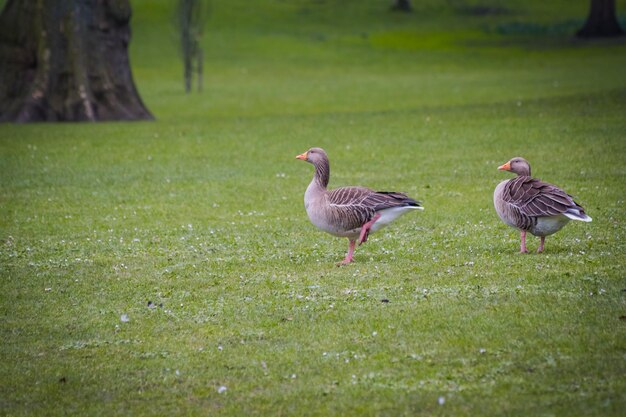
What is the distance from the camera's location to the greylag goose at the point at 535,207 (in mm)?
11227

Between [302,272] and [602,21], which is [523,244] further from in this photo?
[602,21]

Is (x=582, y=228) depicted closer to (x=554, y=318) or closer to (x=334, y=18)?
(x=554, y=318)

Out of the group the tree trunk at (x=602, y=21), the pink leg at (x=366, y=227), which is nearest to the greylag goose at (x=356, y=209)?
the pink leg at (x=366, y=227)

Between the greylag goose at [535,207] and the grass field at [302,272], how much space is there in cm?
43

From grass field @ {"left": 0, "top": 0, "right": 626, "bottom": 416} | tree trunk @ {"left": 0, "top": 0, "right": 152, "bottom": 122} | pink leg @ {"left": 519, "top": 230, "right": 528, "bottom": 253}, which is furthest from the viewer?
tree trunk @ {"left": 0, "top": 0, "right": 152, "bottom": 122}

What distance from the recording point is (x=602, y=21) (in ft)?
184

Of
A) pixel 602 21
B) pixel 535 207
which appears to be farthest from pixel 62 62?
pixel 602 21

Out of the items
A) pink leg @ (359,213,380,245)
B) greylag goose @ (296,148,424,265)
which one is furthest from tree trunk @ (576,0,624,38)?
pink leg @ (359,213,380,245)

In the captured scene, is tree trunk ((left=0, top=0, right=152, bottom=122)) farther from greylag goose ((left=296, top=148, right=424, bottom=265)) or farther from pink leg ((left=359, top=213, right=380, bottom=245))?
pink leg ((left=359, top=213, right=380, bottom=245))

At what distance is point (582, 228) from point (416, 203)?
11.4 feet

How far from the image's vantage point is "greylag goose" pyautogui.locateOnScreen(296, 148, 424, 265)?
11711 mm

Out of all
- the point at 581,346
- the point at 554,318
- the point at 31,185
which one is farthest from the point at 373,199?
the point at 31,185

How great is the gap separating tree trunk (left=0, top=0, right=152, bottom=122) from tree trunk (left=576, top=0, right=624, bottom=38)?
33824 millimetres

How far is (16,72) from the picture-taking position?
31.1m
